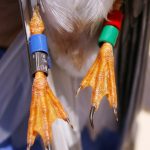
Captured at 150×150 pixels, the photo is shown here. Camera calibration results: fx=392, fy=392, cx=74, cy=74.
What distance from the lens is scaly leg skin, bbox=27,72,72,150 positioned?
55cm

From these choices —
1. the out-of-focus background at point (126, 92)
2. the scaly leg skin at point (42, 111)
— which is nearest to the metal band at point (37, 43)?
the scaly leg skin at point (42, 111)

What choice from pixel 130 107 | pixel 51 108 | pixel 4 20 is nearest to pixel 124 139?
pixel 130 107

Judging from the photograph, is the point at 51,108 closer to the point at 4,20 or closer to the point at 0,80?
the point at 0,80

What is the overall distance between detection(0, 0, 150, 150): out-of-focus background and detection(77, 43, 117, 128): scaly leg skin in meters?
0.09

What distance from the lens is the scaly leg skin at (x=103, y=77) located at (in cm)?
58

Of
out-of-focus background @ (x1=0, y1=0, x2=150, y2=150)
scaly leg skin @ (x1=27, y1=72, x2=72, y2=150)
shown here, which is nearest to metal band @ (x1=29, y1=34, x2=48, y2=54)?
scaly leg skin @ (x1=27, y1=72, x2=72, y2=150)

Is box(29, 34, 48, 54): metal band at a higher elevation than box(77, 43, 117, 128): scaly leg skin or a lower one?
higher

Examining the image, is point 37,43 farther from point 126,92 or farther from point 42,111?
point 126,92

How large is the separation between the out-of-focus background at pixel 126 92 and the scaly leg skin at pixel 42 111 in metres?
0.15

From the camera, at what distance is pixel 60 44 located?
0.65 metres

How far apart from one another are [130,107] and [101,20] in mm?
164

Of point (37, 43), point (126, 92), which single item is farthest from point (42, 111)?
point (126, 92)

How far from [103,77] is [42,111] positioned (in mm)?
106

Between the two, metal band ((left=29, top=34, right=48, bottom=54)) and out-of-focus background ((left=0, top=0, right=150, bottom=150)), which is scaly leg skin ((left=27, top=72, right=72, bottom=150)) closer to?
metal band ((left=29, top=34, right=48, bottom=54))
